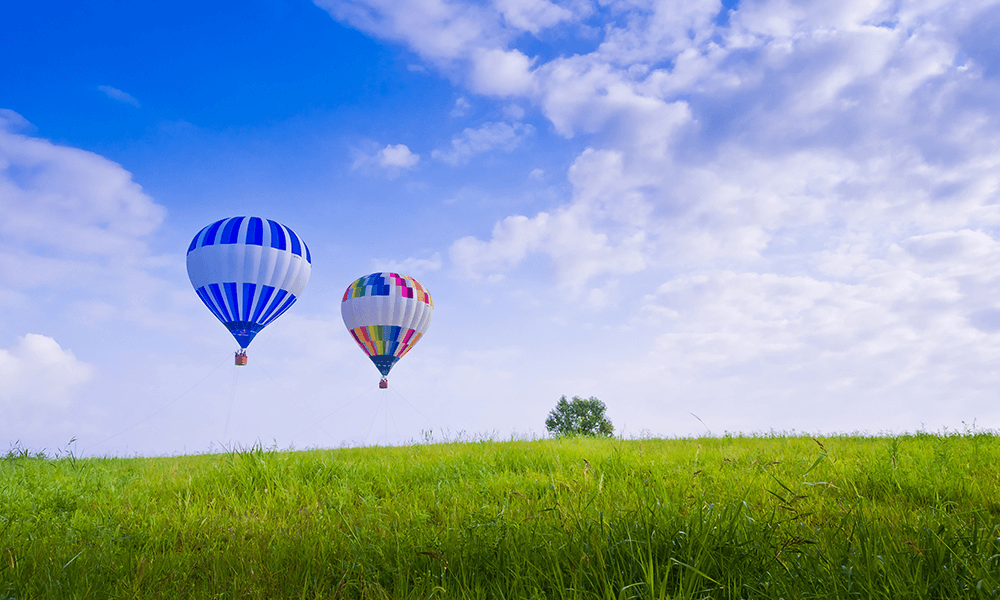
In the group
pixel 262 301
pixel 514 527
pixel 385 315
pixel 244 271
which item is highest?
pixel 244 271

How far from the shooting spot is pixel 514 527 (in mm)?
3410

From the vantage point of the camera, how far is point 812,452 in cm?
743

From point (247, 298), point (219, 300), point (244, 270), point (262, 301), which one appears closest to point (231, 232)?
point (244, 270)

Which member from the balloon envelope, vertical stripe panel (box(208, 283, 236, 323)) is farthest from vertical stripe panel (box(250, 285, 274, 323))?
the balloon envelope

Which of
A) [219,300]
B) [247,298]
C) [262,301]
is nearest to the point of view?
[247,298]

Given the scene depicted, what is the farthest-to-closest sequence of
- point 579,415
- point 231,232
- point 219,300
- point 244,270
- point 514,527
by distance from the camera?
point 579,415 → point 219,300 → point 231,232 → point 244,270 → point 514,527

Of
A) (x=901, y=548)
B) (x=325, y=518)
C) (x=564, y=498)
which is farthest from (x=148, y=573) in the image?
(x=901, y=548)

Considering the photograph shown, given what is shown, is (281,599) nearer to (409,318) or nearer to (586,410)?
(409,318)

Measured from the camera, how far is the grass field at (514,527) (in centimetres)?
254

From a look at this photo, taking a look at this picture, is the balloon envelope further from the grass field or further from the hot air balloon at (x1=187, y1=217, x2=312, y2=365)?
the grass field

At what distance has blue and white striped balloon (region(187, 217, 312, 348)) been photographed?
23141 mm

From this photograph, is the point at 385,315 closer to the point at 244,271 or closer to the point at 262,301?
the point at 262,301

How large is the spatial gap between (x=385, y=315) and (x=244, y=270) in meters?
7.88

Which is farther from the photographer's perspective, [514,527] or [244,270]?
[244,270]
